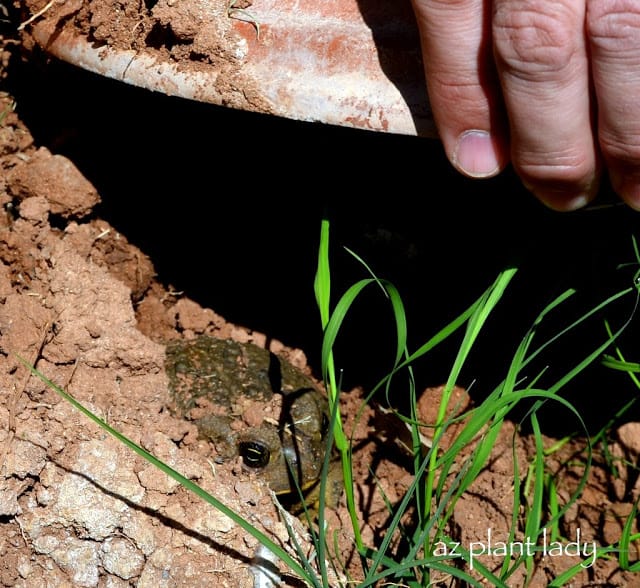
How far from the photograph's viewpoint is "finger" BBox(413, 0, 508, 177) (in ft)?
3.61

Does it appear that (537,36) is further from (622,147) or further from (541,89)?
(622,147)

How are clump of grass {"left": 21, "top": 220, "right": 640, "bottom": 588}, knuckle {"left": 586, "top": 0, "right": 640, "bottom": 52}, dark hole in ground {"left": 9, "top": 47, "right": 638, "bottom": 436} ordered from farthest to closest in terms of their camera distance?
dark hole in ground {"left": 9, "top": 47, "right": 638, "bottom": 436} → clump of grass {"left": 21, "top": 220, "right": 640, "bottom": 588} → knuckle {"left": 586, "top": 0, "right": 640, "bottom": 52}

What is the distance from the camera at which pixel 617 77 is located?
1.05m

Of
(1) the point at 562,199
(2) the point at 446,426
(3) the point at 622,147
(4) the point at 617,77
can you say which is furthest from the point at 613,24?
(2) the point at 446,426

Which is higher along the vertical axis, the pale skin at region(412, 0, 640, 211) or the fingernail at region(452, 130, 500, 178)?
the pale skin at region(412, 0, 640, 211)

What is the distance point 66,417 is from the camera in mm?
1562

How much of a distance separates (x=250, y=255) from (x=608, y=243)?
1.02 m

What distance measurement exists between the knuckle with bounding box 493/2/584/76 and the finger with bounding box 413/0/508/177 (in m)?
0.06

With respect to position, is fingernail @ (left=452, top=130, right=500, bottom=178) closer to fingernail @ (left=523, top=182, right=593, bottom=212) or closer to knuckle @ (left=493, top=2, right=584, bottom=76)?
fingernail @ (left=523, top=182, right=593, bottom=212)

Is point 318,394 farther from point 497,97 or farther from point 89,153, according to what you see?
point 497,97

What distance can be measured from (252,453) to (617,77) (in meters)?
1.25

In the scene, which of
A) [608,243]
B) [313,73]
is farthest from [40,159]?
[608,243]

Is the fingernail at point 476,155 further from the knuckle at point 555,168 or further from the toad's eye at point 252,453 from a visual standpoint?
the toad's eye at point 252,453

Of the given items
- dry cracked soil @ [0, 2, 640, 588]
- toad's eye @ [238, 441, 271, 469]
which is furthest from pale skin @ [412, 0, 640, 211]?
toad's eye @ [238, 441, 271, 469]
